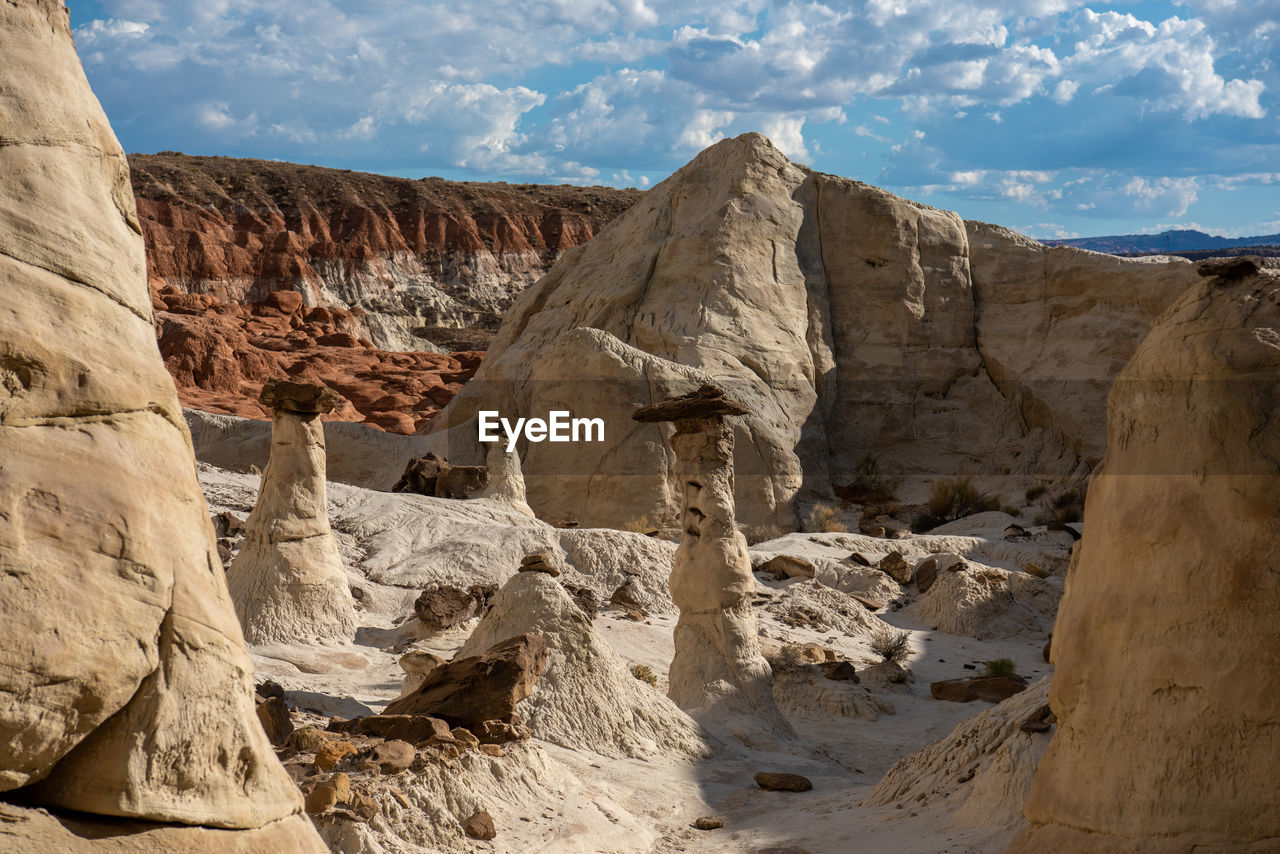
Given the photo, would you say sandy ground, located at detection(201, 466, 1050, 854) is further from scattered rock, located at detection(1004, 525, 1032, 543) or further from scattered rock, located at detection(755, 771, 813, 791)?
scattered rock, located at detection(1004, 525, 1032, 543)

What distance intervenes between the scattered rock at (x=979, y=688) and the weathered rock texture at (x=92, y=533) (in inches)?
390

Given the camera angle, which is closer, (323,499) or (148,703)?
(148,703)

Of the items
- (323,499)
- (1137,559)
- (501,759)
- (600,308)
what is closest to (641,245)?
(600,308)

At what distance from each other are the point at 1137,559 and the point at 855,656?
31.0 feet

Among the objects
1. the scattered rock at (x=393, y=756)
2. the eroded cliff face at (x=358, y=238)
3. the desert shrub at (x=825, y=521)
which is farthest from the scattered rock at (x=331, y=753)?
the eroded cliff face at (x=358, y=238)

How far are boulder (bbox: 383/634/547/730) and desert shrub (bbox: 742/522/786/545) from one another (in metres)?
10.5

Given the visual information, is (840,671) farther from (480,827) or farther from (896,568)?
(480,827)

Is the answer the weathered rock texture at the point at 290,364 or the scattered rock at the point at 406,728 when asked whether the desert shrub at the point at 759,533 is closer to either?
the scattered rock at the point at 406,728

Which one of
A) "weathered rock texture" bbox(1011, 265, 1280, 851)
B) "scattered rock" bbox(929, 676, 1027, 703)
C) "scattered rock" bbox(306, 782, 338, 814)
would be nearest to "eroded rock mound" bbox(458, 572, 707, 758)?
"scattered rock" bbox(306, 782, 338, 814)

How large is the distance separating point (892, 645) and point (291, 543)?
6.54 meters

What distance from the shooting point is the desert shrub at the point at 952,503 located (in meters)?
19.6

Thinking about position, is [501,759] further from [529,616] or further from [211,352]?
[211,352]

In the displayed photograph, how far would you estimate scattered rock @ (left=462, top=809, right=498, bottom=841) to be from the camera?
5746 millimetres

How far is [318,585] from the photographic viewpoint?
403 inches
